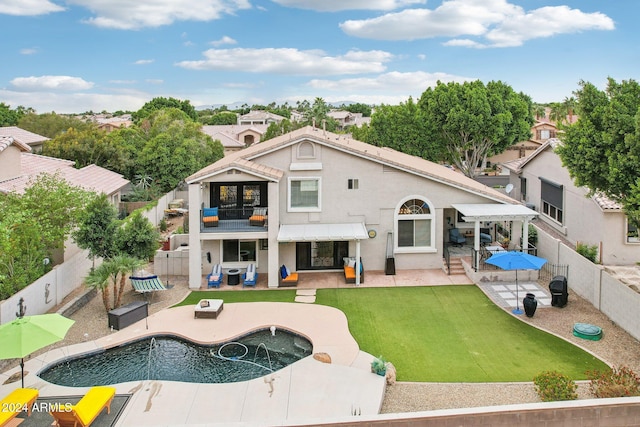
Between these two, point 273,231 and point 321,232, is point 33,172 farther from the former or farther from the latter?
point 321,232

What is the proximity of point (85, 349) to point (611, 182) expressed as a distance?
19.1 meters

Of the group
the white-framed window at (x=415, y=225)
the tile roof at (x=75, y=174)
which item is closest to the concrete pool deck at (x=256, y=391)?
the white-framed window at (x=415, y=225)

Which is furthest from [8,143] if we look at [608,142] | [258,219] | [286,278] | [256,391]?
[608,142]

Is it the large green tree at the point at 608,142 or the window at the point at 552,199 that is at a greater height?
the large green tree at the point at 608,142

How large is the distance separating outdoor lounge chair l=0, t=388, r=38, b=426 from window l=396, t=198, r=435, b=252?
59.1 ft

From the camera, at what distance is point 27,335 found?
14.1 m

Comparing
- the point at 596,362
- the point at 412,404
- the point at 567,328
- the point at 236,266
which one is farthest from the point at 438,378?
the point at 236,266

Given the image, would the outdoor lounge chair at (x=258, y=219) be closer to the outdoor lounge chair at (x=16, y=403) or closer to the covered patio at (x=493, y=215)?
the covered patio at (x=493, y=215)

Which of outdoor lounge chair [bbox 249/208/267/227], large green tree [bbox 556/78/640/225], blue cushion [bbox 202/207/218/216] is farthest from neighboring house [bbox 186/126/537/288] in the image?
large green tree [bbox 556/78/640/225]

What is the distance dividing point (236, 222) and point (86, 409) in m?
14.0

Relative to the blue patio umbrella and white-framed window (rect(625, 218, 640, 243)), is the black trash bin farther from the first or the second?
white-framed window (rect(625, 218, 640, 243))

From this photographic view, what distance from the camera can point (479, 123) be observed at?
45906 millimetres

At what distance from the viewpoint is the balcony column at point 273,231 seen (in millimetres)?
25469

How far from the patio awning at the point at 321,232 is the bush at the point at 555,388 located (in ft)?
39.4
